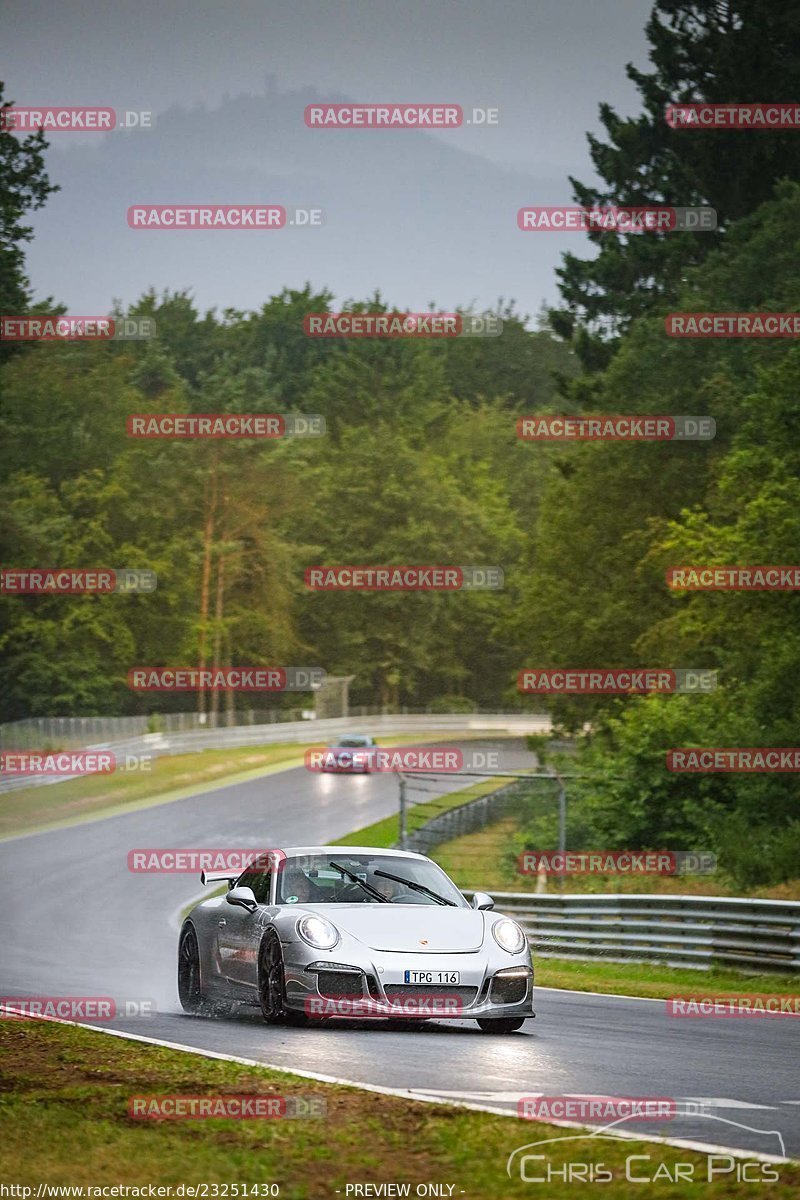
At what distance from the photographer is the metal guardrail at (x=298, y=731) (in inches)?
2478

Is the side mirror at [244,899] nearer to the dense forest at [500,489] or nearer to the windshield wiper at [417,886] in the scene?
the windshield wiper at [417,886]

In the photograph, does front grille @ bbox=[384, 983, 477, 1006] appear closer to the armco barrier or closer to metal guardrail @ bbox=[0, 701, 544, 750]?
the armco barrier

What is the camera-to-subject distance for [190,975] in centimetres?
1521

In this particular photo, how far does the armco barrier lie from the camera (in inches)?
782

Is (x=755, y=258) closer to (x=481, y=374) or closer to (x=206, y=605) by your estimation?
(x=206, y=605)

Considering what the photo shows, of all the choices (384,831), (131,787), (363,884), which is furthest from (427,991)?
(131,787)

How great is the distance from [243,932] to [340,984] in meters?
1.32

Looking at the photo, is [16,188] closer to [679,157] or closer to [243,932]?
[679,157]

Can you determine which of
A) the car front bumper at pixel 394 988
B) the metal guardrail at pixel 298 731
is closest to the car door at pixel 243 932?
the car front bumper at pixel 394 988

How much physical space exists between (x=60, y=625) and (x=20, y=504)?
794 cm

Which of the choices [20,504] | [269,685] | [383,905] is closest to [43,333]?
[20,504]

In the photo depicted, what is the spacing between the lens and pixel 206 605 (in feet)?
316

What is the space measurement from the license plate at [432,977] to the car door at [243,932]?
129 cm

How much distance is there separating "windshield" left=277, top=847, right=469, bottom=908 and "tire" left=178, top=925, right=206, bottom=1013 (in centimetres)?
141
